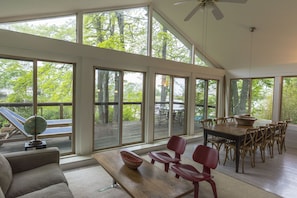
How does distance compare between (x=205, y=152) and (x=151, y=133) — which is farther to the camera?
(x=151, y=133)

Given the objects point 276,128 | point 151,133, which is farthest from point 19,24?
point 276,128

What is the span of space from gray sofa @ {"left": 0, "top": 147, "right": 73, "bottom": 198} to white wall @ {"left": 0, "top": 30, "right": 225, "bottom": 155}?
123cm

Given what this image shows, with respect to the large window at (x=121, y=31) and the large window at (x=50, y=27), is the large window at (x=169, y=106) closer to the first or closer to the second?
the large window at (x=121, y=31)

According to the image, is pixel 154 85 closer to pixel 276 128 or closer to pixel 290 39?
pixel 276 128

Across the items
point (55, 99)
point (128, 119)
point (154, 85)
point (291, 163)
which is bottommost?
point (291, 163)

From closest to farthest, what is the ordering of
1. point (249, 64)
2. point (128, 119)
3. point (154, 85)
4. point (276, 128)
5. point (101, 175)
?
A: point (101, 175)
point (276, 128)
point (128, 119)
point (154, 85)
point (249, 64)

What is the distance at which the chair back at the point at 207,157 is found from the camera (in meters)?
2.32

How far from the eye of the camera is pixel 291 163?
3914 millimetres

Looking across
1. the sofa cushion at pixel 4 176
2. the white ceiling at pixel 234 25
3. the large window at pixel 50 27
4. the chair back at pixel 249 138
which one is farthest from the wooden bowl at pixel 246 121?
the sofa cushion at pixel 4 176

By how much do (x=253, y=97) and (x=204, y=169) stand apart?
462 cm

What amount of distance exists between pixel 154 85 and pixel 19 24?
10.3 ft

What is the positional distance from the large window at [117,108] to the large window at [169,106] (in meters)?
0.61

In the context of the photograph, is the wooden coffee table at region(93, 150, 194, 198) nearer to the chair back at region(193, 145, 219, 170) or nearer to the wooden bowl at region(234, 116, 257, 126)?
the chair back at region(193, 145, 219, 170)

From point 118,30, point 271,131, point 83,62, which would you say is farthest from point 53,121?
point 271,131
